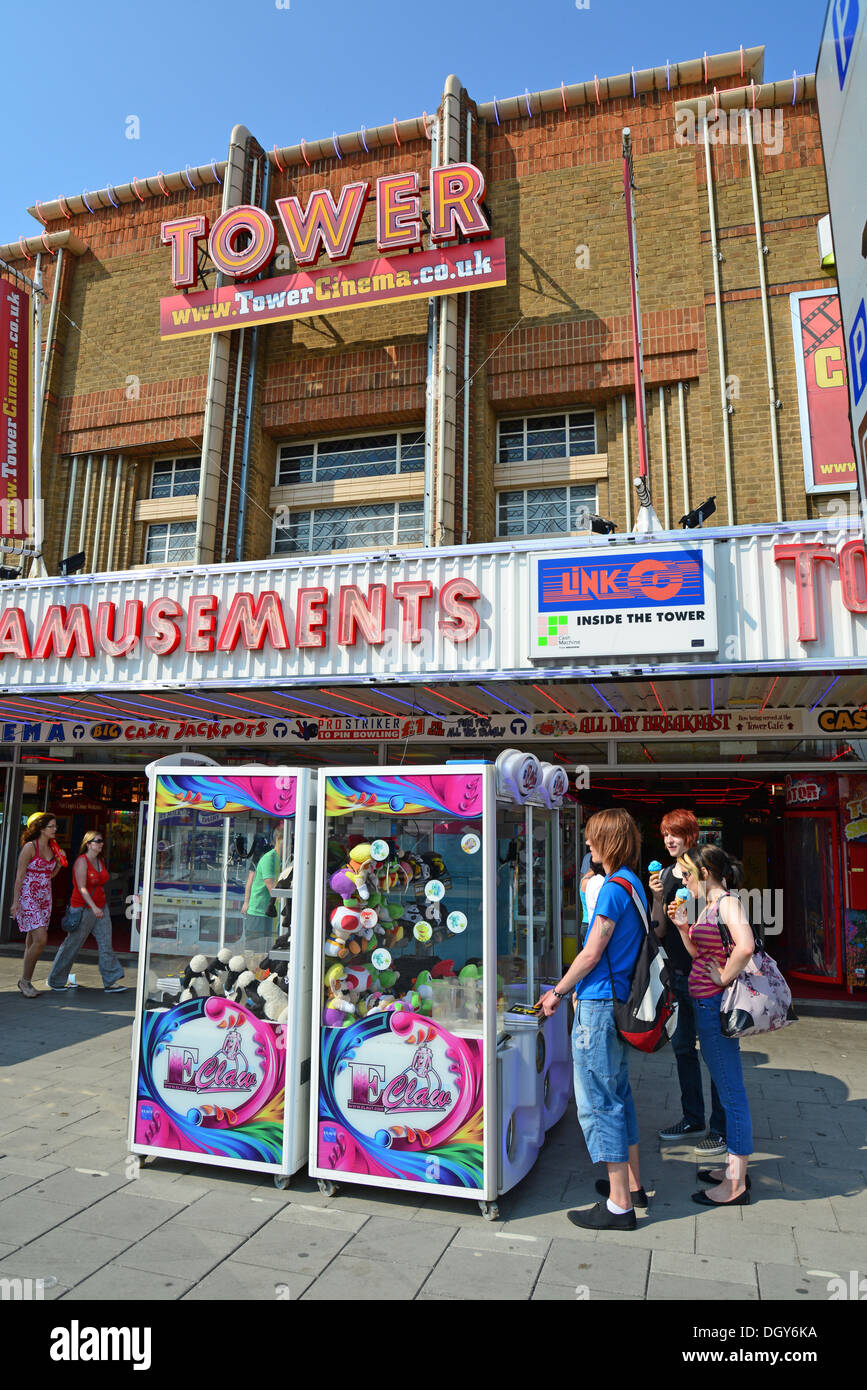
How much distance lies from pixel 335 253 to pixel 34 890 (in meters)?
9.32

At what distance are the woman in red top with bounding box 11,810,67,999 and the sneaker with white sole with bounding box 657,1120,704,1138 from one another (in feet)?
22.3

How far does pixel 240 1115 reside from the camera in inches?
186

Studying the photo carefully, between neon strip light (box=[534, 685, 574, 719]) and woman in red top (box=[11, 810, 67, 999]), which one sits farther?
woman in red top (box=[11, 810, 67, 999])

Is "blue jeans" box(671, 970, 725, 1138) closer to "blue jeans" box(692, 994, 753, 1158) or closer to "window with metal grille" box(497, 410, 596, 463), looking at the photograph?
"blue jeans" box(692, 994, 753, 1158)

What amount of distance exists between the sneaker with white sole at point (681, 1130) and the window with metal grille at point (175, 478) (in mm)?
11591

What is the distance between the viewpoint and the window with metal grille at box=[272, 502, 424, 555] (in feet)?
40.9

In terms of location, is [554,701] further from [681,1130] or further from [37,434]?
[37,434]

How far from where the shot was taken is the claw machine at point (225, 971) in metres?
4.70

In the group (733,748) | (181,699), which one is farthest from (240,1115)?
(733,748)

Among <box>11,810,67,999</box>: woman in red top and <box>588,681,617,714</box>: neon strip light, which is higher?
<box>588,681,617,714</box>: neon strip light
